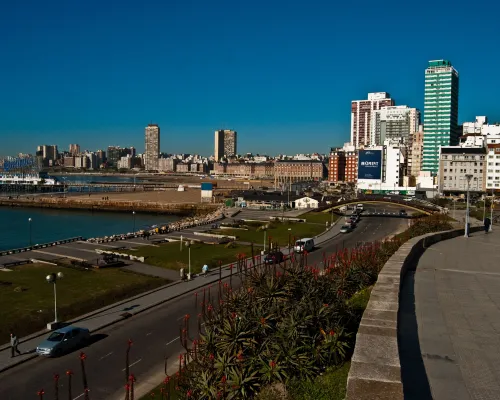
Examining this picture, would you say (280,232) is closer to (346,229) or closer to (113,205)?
(346,229)

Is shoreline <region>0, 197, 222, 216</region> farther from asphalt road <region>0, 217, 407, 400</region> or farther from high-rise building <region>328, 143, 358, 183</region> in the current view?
asphalt road <region>0, 217, 407, 400</region>

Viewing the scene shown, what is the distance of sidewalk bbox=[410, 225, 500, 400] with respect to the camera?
233 inches

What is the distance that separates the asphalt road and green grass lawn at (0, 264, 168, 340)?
281 cm

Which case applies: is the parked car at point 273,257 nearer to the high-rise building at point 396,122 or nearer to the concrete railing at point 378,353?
the concrete railing at point 378,353

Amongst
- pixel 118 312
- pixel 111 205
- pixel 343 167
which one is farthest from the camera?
pixel 343 167

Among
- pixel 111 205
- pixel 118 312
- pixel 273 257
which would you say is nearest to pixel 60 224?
pixel 111 205

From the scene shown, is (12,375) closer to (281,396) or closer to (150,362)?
(150,362)

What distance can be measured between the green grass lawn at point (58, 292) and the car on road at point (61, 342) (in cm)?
252

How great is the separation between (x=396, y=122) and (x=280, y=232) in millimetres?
144186

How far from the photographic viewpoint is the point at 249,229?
159 feet

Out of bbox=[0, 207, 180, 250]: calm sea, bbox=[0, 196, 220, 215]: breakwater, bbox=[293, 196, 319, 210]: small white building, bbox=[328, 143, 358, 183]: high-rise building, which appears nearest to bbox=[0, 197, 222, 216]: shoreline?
bbox=[0, 196, 220, 215]: breakwater

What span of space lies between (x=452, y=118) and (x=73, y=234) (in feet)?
332

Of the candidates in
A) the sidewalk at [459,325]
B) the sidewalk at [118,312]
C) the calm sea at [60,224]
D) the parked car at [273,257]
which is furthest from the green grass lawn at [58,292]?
the calm sea at [60,224]

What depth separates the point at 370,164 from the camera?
10788cm
